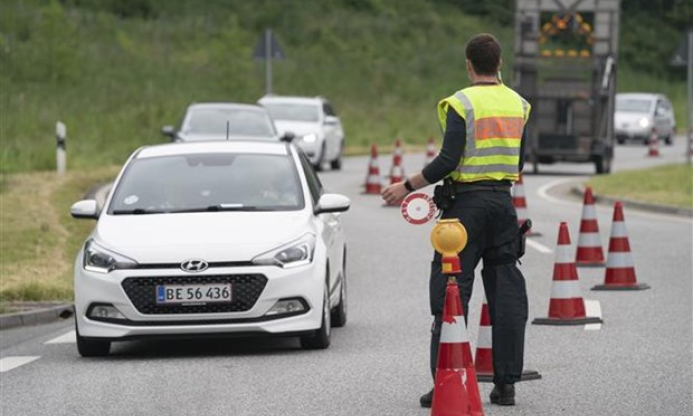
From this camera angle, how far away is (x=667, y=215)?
26.2 metres

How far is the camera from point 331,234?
1302 centimetres

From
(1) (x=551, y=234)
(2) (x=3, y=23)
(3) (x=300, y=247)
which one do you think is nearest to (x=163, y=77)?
(2) (x=3, y=23)

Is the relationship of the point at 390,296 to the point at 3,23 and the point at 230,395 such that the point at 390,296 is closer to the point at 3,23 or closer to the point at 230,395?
the point at 230,395

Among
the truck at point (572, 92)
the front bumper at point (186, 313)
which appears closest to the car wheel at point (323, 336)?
the front bumper at point (186, 313)

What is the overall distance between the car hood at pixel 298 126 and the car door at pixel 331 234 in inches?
894

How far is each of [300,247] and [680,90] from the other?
6997 cm

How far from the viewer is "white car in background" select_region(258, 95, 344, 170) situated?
119 feet

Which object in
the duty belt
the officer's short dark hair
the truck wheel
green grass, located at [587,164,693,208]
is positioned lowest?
the truck wheel

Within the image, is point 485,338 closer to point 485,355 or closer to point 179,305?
point 485,355

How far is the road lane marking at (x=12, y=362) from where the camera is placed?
11656 mm

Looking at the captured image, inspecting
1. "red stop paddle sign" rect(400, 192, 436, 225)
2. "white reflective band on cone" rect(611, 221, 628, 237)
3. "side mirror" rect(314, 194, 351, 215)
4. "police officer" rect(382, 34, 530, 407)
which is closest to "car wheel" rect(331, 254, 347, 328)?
"side mirror" rect(314, 194, 351, 215)

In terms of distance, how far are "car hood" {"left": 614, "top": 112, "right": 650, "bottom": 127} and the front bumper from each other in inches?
1752

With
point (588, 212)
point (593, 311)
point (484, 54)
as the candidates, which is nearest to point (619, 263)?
point (588, 212)

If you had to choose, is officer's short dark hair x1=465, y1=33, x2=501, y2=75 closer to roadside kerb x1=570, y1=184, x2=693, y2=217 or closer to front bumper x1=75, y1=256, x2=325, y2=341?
front bumper x1=75, y1=256, x2=325, y2=341
